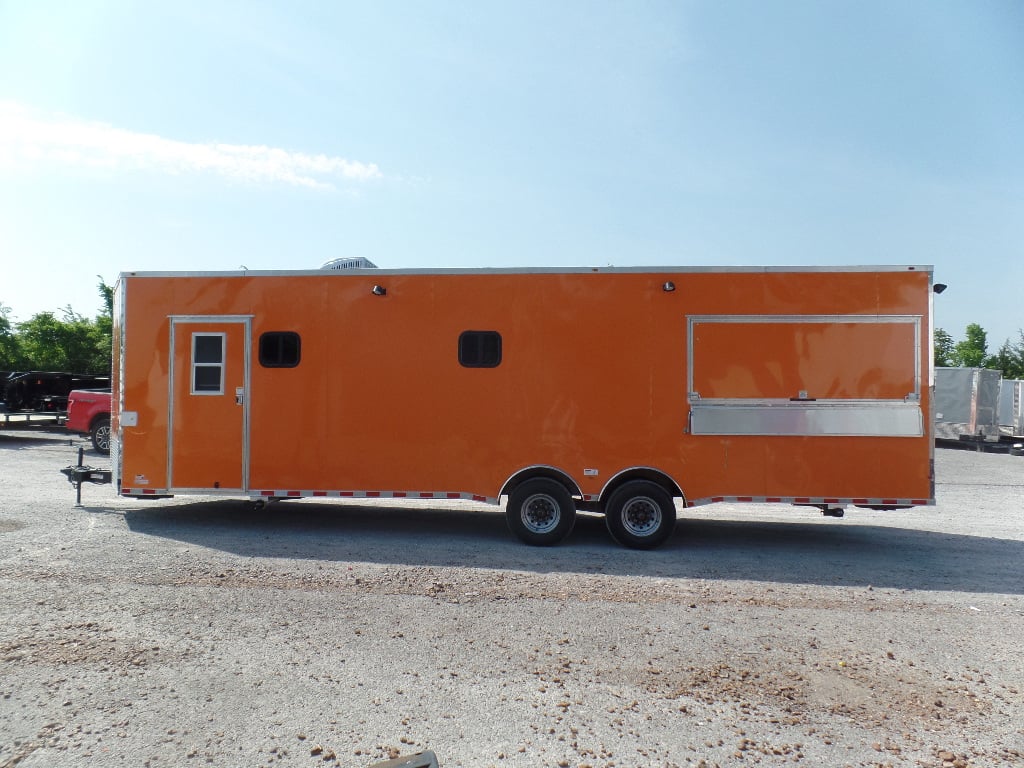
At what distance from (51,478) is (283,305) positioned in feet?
23.0

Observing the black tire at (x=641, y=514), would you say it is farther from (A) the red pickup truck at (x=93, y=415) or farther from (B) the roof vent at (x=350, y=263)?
(A) the red pickup truck at (x=93, y=415)

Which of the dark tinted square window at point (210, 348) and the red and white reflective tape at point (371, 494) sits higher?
the dark tinted square window at point (210, 348)

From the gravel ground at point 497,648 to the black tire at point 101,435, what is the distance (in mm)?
8511

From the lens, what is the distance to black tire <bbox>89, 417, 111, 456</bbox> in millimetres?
16047

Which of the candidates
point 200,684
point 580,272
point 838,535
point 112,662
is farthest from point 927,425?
point 112,662

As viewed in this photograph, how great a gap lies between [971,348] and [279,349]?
193 feet

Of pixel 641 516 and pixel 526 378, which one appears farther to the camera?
pixel 526 378

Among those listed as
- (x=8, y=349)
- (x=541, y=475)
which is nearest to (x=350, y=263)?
(x=541, y=475)

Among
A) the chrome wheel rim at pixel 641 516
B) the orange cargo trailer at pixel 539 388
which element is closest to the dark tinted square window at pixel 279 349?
the orange cargo trailer at pixel 539 388

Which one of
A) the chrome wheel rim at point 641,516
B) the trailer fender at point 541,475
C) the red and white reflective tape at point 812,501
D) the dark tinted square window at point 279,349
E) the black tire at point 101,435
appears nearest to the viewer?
the red and white reflective tape at point 812,501

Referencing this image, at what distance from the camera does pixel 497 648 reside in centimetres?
480

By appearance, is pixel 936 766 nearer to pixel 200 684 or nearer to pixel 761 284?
pixel 200 684

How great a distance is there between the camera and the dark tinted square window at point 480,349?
8109 mm

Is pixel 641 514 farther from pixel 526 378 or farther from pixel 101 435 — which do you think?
pixel 101 435
